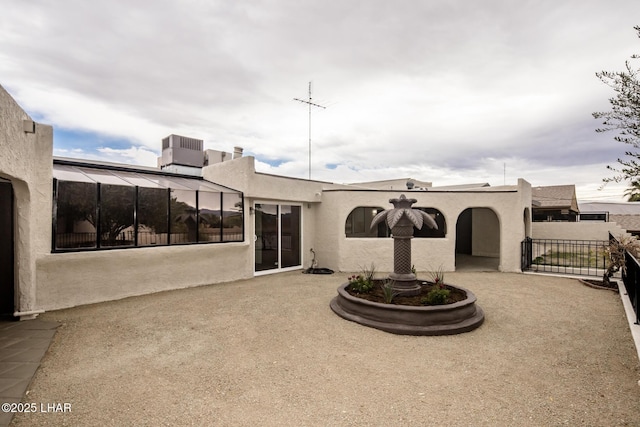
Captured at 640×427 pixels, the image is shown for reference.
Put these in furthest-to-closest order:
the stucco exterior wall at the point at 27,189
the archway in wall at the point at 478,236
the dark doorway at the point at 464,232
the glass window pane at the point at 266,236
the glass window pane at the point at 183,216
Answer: the dark doorway at the point at 464,232, the archway in wall at the point at 478,236, the glass window pane at the point at 266,236, the glass window pane at the point at 183,216, the stucco exterior wall at the point at 27,189

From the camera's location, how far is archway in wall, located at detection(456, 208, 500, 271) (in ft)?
53.3

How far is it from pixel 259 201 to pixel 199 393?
26.3ft

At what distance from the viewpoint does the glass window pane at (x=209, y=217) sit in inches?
367

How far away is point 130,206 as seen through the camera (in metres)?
7.91

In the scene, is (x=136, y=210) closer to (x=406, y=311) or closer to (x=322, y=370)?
(x=322, y=370)

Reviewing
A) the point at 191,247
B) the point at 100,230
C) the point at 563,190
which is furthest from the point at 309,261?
the point at 563,190

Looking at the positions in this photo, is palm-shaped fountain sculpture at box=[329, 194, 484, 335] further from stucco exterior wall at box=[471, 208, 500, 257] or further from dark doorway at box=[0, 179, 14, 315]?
stucco exterior wall at box=[471, 208, 500, 257]

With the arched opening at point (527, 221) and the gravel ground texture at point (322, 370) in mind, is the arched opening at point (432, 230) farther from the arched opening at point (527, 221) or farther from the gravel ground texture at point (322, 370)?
the gravel ground texture at point (322, 370)

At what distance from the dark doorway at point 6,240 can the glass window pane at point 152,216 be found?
2.49 meters

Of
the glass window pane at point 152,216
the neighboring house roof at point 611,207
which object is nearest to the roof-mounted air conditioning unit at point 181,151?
the glass window pane at point 152,216

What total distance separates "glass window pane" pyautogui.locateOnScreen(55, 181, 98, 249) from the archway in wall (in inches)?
626

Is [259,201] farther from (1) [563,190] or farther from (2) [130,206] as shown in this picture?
(1) [563,190]

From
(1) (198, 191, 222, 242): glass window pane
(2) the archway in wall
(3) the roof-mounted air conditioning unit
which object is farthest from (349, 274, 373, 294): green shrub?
(3) the roof-mounted air conditioning unit

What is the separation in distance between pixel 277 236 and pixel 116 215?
5.62 m
